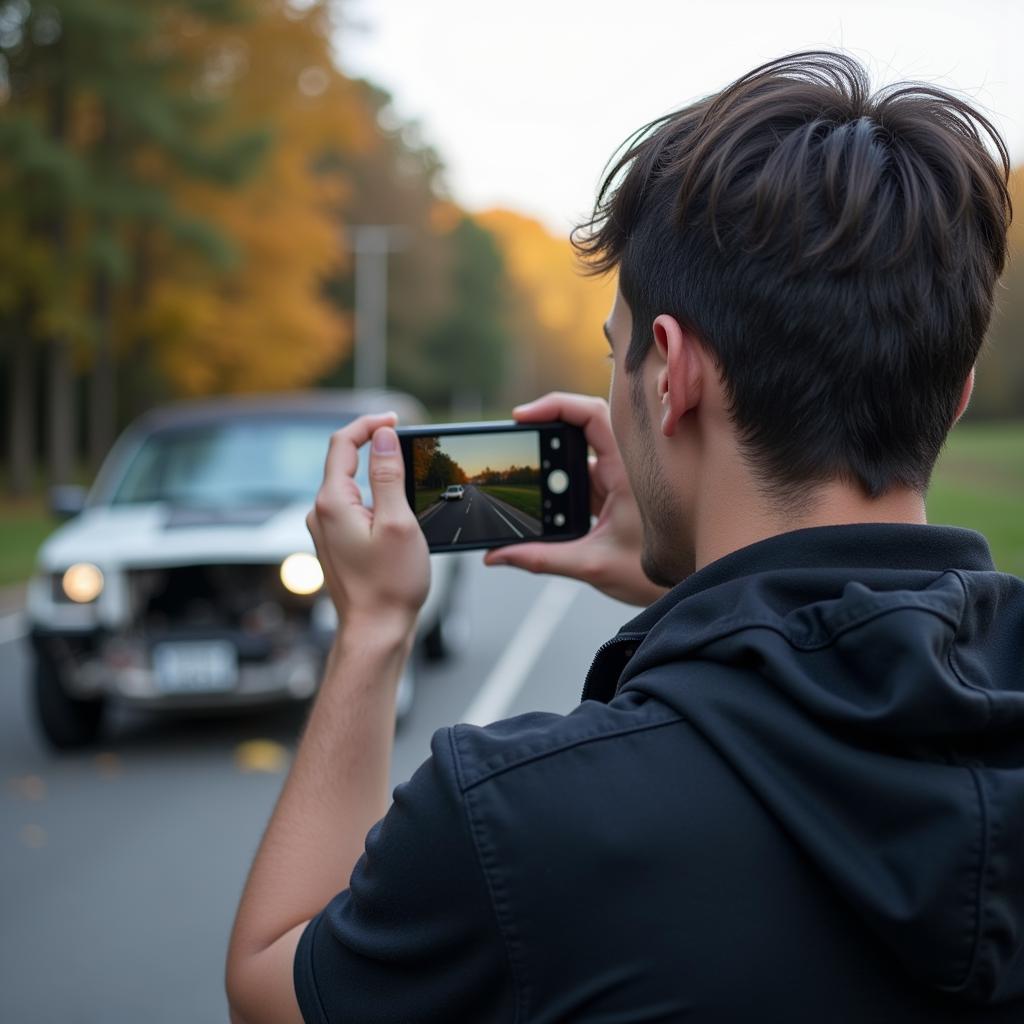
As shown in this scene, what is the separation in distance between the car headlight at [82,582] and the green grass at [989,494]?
420cm

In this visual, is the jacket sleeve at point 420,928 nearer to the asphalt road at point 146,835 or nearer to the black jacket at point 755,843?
the black jacket at point 755,843

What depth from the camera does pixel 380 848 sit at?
3.93 feet

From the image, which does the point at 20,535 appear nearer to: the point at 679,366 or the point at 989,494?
the point at 989,494

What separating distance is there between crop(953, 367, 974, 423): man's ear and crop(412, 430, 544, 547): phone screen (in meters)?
0.84

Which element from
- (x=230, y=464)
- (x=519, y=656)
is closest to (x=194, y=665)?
(x=230, y=464)

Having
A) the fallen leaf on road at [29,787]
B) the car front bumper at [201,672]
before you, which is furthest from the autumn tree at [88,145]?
the fallen leaf on road at [29,787]

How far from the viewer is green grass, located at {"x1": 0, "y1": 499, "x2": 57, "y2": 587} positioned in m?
15.6

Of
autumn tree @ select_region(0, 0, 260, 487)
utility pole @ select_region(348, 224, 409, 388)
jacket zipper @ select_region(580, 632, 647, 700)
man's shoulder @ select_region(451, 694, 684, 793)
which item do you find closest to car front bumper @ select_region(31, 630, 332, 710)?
jacket zipper @ select_region(580, 632, 647, 700)

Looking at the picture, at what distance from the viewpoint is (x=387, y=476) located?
1800 mm

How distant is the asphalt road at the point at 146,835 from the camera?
407 centimetres

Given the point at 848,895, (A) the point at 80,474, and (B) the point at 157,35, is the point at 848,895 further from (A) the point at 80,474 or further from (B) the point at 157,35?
(A) the point at 80,474

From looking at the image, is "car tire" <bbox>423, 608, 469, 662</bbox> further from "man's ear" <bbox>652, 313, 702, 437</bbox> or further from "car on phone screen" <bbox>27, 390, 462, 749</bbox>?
"man's ear" <bbox>652, 313, 702, 437</bbox>

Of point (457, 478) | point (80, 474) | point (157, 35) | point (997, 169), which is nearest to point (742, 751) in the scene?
point (997, 169)

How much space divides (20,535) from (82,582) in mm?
14138
